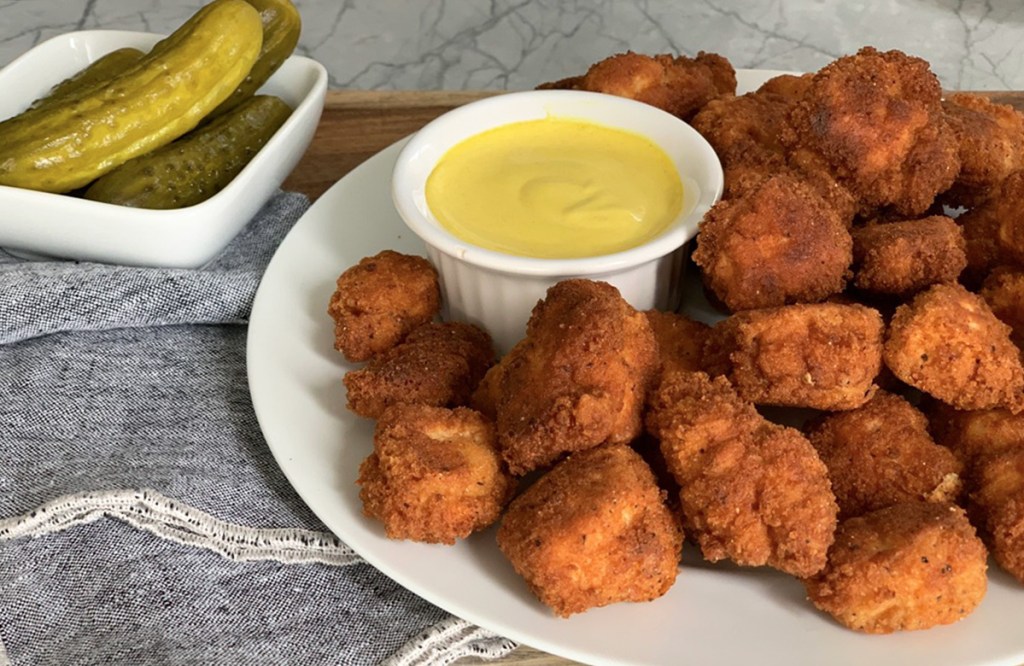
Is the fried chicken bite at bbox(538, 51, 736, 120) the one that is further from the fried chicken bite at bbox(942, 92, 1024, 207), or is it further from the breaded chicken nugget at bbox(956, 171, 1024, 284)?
the breaded chicken nugget at bbox(956, 171, 1024, 284)

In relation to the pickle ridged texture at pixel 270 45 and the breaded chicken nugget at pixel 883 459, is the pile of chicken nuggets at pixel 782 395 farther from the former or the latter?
the pickle ridged texture at pixel 270 45

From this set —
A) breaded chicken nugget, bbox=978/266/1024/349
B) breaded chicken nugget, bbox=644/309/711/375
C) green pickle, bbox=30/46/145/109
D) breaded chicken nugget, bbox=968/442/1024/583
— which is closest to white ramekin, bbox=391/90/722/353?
breaded chicken nugget, bbox=644/309/711/375

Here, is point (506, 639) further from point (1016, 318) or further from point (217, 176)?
point (217, 176)

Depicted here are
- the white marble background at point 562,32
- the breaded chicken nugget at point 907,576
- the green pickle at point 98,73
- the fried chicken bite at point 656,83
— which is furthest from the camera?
the white marble background at point 562,32

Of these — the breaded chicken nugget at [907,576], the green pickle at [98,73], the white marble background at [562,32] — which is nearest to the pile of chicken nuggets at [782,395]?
the breaded chicken nugget at [907,576]

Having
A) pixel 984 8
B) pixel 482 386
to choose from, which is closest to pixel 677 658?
pixel 482 386

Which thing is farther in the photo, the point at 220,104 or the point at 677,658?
the point at 220,104
